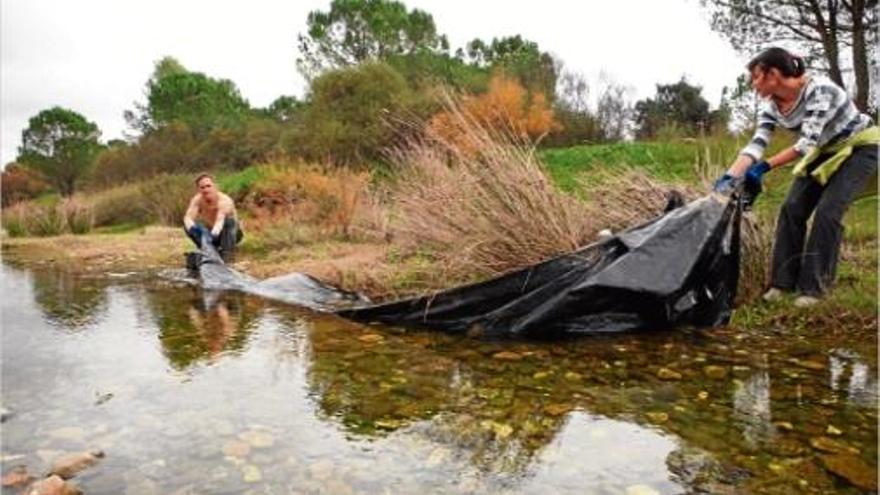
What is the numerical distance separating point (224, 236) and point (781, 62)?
Answer: 21.8 ft

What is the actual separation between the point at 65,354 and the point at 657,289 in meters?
3.46

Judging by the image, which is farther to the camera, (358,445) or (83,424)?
(83,424)

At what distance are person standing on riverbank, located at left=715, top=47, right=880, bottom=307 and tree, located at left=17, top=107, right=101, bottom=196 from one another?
42.2 meters

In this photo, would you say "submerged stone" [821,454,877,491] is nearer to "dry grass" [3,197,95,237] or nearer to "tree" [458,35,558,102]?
"dry grass" [3,197,95,237]

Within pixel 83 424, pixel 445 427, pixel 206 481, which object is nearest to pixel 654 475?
pixel 445 427

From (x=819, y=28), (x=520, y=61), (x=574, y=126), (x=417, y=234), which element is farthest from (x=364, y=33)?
(x=417, y=234)

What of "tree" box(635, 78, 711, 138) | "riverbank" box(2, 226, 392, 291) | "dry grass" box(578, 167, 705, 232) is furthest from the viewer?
"tree" box(635, 78, 711, 138)

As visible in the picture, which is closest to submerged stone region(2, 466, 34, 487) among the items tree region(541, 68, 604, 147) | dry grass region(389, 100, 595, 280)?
dry grass region(389, 100, 595, 280)

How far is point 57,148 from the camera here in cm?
4112

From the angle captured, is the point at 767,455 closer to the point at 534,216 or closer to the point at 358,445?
the point at 358,445

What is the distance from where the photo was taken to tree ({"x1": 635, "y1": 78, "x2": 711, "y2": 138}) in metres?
24.5

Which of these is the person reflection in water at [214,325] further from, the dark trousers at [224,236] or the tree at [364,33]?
the tree at [364,33]

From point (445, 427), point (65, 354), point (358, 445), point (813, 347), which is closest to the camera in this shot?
point (358, 445)

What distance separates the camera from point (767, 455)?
253cm
